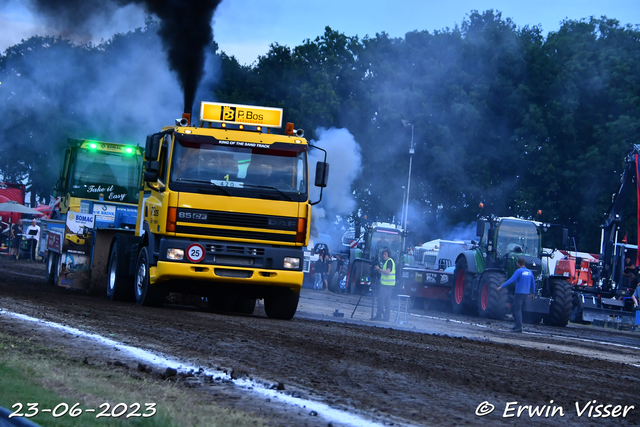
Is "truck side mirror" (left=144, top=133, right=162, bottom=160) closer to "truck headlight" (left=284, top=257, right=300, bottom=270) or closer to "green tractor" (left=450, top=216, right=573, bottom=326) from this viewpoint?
"truck headlight" (left=284, top=257, right=300, bottom=270)

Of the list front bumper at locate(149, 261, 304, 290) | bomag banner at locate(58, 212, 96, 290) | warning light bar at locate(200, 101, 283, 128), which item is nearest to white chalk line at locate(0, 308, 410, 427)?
front bumper at locate(149, 261, 304, 290)

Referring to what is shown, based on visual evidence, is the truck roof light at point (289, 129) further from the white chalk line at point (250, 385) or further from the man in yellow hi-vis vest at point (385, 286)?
the man in yellow hi-vis vest at point (385, 286)

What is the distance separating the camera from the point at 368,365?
8.48 metres

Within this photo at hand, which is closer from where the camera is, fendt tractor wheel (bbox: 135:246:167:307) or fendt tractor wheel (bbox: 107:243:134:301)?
fendt tractor wheel (bbox: 135:246:167:307)

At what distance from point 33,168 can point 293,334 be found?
43012 millimetres

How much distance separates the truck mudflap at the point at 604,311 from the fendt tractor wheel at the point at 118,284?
15297mm

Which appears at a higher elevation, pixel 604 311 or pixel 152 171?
pixel 152 171

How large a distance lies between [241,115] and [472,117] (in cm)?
3567

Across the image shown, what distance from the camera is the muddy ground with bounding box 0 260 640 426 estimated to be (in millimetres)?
6137

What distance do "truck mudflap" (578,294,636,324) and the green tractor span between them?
1.50m

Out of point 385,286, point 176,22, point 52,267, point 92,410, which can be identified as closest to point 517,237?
point 385,286

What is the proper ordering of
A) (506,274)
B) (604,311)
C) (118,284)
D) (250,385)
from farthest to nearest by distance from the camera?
(604,311), (506,274), (118,284), (250,385)

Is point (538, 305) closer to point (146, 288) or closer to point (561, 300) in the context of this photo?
point (561, 300)

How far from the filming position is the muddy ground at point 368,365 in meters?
6.14
